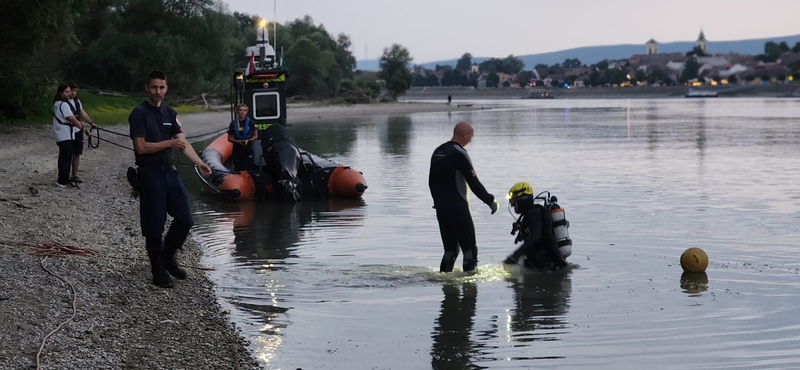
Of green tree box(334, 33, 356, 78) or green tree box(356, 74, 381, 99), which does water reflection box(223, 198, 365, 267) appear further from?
green tree box(334, 33, 356, 78)

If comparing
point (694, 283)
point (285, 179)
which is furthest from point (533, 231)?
point (285, 179)

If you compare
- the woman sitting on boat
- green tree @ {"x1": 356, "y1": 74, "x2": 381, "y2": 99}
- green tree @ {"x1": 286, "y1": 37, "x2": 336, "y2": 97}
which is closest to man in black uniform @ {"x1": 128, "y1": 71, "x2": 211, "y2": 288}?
the woman sitting on boat

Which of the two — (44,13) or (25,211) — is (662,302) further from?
(44,13)

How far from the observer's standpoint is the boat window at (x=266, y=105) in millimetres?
19812

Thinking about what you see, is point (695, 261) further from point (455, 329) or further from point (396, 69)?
point (396, 69)

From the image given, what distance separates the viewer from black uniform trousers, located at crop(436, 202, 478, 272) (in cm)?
909

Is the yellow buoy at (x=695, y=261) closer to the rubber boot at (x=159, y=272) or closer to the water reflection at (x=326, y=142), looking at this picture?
the rubber boot at (x=159, y=272)

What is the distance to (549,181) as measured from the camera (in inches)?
819

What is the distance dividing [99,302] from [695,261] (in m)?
6.49

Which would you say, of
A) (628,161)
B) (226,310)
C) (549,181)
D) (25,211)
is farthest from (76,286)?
(628,161)

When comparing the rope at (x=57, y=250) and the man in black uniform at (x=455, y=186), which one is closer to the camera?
the man in black uniform at (x=455, y=186)

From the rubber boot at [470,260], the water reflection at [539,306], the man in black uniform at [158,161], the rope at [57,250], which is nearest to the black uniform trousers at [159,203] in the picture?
the man in black uniform at [158,161]

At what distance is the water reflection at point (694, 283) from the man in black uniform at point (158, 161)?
17.0 ft

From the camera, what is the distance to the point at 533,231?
9461mm
